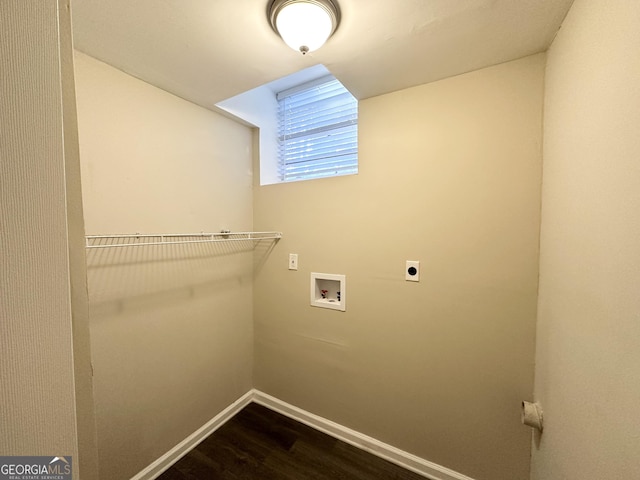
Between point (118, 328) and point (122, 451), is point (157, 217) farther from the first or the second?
point (122, 451)

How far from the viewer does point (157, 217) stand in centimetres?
140

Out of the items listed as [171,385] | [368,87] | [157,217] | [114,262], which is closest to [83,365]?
[114,262]

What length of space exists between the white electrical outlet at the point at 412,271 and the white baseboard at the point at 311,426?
3.52 ft

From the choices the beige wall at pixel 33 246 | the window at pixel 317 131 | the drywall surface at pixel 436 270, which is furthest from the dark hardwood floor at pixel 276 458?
the window at pixel 317 131

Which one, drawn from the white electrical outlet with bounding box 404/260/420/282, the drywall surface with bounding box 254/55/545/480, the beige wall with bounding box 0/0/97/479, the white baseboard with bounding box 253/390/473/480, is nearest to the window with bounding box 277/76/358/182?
the drywall surface with bounding box 254/55/545/480

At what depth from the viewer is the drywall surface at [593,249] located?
→ 53 cm

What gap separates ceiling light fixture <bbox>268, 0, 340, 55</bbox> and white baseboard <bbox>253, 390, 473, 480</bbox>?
2234mm

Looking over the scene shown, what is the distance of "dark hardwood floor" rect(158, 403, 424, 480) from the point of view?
1372mm

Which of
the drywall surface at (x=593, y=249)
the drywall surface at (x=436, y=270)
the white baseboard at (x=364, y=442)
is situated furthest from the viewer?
the white baseboard at (x=364, y=442)

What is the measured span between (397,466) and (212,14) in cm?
250

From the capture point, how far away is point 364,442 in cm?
154

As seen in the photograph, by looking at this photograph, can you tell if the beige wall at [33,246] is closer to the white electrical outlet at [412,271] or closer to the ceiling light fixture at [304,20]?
the ceiling light fixture at [304,20]

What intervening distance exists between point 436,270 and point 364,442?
123cm

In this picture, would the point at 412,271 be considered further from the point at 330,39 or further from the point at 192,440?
the point at 192,440
